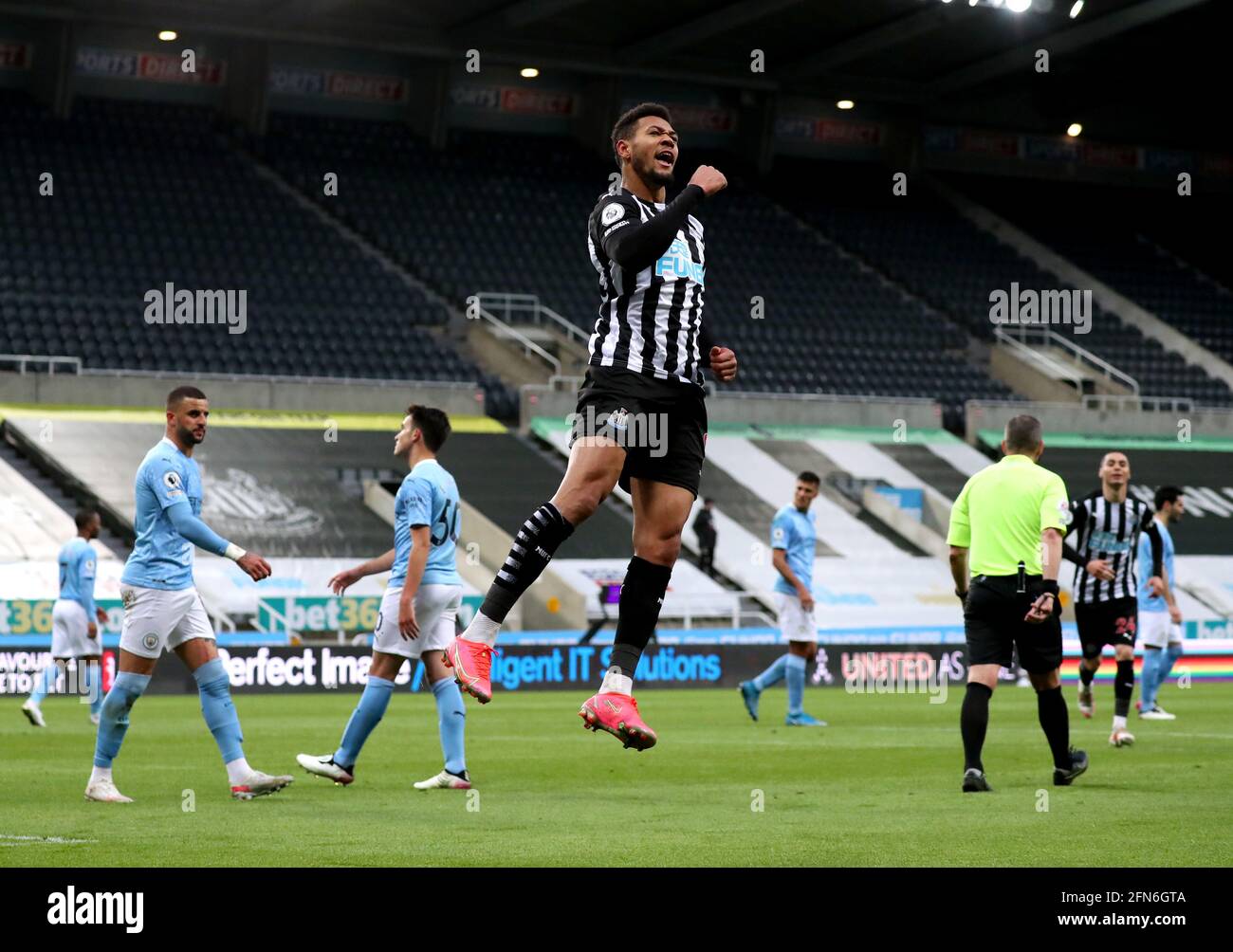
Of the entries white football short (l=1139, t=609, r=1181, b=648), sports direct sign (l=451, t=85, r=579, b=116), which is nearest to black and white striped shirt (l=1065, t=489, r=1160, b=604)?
white football short (l=1139, t=609, r=1181, b=648)

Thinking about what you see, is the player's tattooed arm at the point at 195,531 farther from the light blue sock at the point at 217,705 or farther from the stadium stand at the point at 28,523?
the stadium stand at the point at 28,523

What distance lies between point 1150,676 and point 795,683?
3.50 metres

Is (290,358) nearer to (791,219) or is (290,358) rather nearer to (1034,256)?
(791,219)

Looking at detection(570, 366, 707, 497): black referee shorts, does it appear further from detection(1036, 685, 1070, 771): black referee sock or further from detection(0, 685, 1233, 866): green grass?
detection(1036, 685, 1070, 771): black referee sock

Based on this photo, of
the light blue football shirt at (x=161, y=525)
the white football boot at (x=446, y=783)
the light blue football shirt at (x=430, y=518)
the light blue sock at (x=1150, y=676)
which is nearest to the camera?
the light blue football shirt at (x=161, y=525)

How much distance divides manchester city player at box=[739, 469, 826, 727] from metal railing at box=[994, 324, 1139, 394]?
23.5 m

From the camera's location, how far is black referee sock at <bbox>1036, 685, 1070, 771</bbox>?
11195 mm

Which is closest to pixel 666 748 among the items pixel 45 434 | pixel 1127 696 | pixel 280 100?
pixel 1127 696

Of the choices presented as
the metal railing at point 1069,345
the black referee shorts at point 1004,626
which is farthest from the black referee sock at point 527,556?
the metal railing at point 1069,345

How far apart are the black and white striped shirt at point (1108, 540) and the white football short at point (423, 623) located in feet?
20.3

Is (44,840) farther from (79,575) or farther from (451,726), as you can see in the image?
(79,575)

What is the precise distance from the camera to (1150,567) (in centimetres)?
1805

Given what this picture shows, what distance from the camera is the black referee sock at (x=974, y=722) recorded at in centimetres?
1077

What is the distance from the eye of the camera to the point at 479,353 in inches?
1449
